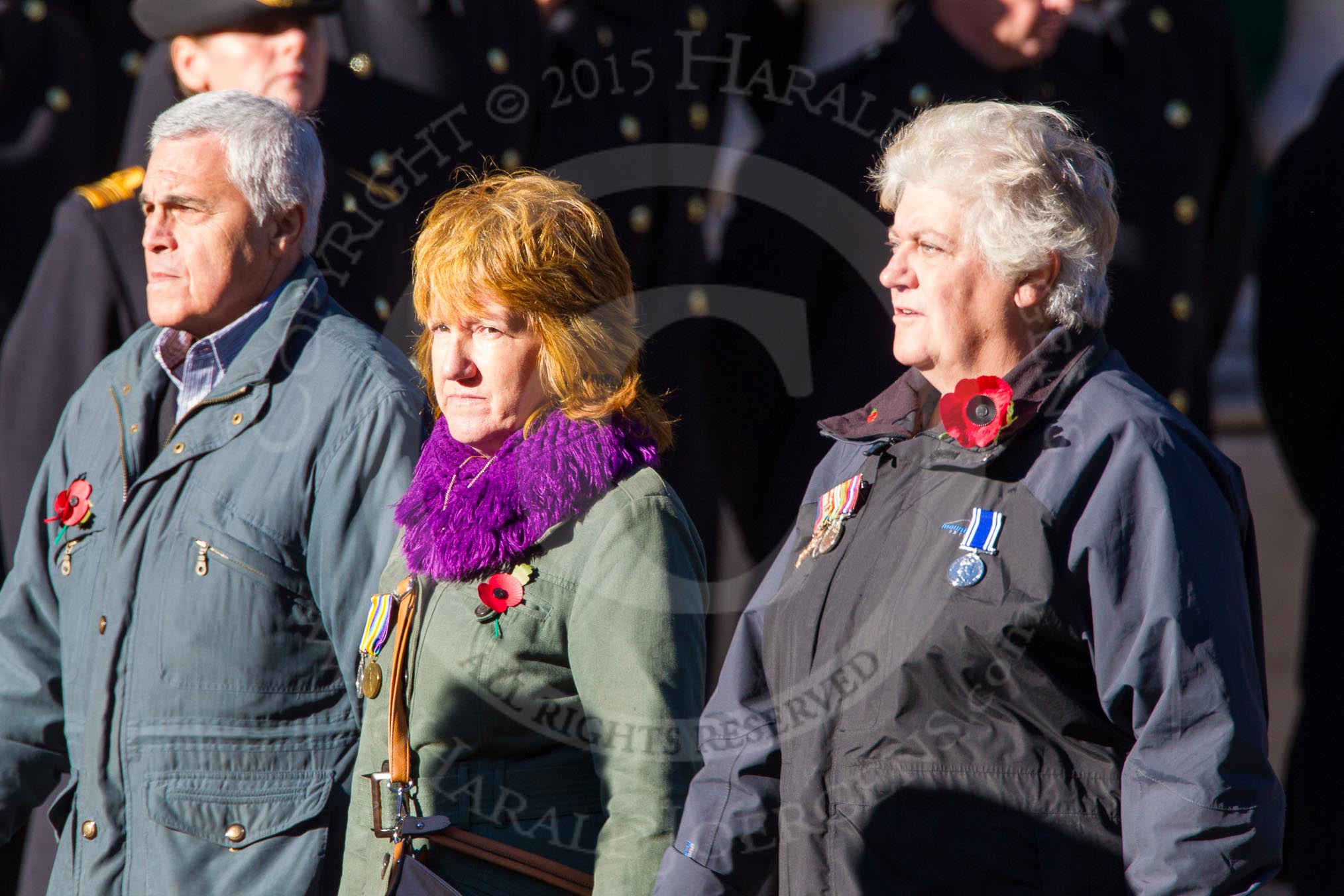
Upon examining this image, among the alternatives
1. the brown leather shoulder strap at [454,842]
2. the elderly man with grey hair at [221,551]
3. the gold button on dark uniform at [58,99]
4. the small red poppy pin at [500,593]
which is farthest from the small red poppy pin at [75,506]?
the gold button on dark uniform at [58,99]

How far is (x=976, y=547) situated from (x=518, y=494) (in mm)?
580

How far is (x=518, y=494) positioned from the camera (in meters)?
2.13

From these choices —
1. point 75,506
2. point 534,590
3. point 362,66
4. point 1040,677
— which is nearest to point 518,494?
point 534,590

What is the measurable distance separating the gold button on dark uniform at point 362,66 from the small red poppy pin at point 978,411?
6.71 feet

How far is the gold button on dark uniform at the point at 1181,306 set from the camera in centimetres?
353

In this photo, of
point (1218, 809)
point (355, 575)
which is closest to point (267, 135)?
point (355, 575)

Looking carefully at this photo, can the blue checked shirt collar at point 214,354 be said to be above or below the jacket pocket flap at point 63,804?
above

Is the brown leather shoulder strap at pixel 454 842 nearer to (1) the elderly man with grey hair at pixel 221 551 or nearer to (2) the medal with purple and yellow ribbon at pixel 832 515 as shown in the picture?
(1) the elderly man with grey hair at pixel 221 551

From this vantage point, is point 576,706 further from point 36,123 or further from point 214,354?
point 36,123

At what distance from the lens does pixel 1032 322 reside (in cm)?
206

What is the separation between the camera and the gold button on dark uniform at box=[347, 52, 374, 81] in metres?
3.62

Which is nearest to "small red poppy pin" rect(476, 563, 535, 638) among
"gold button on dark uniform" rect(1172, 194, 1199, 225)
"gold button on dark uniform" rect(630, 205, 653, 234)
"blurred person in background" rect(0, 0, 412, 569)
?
"blurred person in background" rect(0, 0, 412, 569)

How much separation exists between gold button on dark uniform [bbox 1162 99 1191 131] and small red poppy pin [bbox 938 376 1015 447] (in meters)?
1.79

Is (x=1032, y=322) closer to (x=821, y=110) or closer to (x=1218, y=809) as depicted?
(x=1218, y=809)
